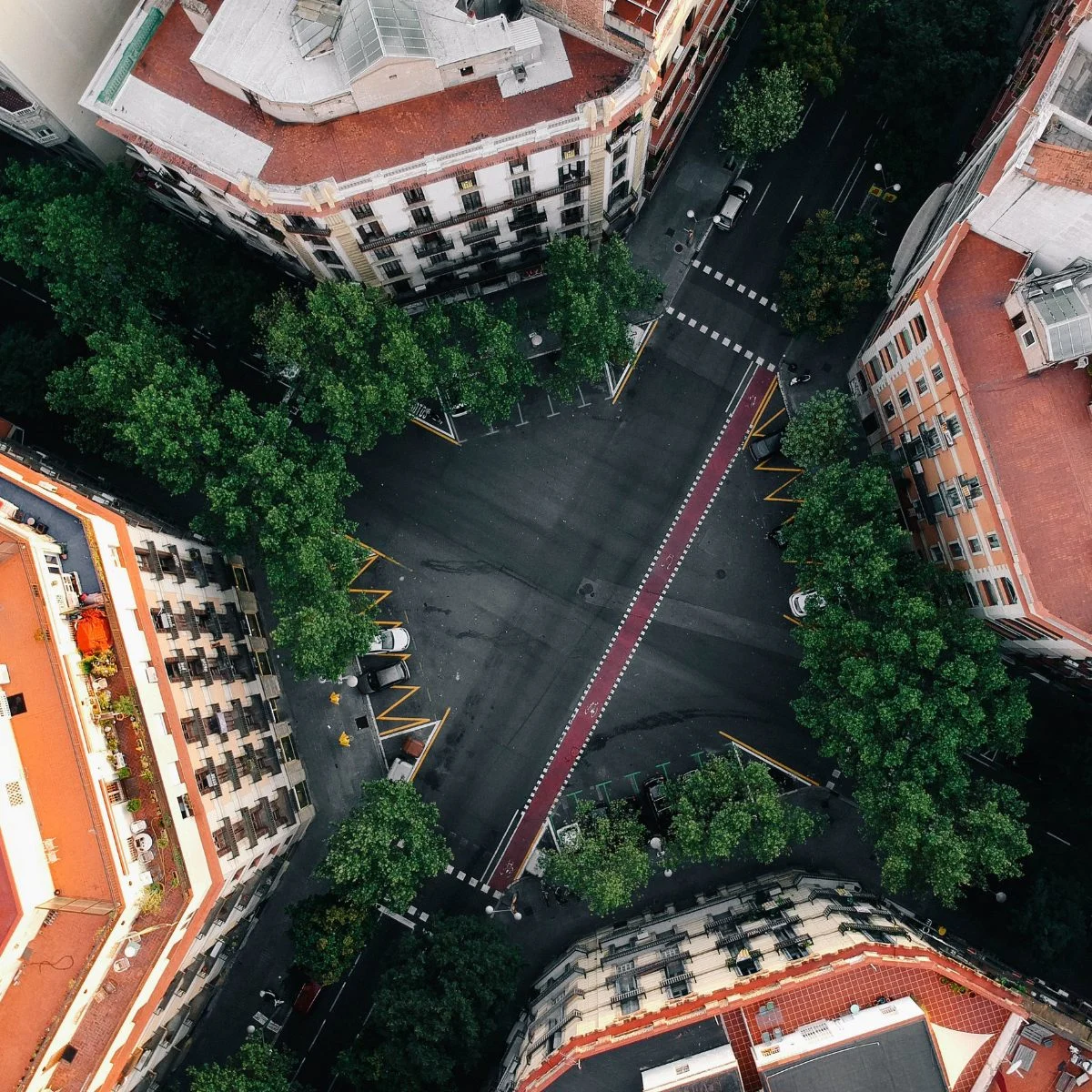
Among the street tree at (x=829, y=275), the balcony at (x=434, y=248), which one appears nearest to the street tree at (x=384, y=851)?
the balcony at (x=434, y=248)

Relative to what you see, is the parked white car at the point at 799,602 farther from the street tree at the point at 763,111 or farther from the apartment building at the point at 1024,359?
the street tree at the point at 763,111

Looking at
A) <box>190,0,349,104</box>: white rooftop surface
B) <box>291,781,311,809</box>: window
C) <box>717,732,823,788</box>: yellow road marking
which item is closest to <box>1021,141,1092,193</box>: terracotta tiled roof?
<box>190,0,349,104</box>: white rooftop surface

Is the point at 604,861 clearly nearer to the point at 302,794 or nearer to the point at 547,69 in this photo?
the point at 302,794

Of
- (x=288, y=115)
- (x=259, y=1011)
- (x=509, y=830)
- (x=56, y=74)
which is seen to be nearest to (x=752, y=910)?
(x=509, y=830)

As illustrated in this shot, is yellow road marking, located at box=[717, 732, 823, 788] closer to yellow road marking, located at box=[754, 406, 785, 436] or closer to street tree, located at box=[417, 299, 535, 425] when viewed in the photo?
yellow road marking, located at box=[754, 406, 785, 436]

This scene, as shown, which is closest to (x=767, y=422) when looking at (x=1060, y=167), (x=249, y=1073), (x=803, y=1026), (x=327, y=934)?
(x=1060, y=167)

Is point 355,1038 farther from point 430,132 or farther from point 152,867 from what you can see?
point 430,132

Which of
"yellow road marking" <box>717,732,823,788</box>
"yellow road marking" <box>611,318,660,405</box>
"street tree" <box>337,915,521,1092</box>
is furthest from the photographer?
"yellow road marking" <box>611,318,660,405</box>
